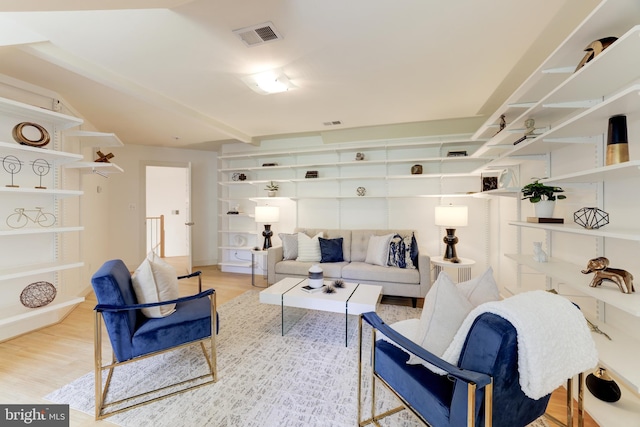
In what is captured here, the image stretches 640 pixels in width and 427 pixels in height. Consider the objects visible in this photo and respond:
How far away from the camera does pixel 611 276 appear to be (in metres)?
1.39

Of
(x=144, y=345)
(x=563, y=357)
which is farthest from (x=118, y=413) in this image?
(x=563, y=357)

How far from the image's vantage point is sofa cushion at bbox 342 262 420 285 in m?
3.26

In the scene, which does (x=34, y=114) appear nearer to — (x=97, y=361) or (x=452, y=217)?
(x=97, y=361)

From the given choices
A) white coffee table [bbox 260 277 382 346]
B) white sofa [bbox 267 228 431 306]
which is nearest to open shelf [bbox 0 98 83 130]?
white coffee table [bbox 260 277 382 346]

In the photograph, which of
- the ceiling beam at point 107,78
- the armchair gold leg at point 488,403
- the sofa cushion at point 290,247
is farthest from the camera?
the sofa cushion at point 290,247

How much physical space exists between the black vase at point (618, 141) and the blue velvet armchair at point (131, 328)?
2.49 metres

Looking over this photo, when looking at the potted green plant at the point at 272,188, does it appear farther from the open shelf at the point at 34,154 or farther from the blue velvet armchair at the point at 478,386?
the blue velvet armchair at the point at 478,386

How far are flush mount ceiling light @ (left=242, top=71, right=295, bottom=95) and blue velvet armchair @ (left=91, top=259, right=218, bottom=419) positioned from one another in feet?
6.42

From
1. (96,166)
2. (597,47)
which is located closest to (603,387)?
(597,47)

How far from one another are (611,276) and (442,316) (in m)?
1.04

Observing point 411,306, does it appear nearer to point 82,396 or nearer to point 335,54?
point 335,54

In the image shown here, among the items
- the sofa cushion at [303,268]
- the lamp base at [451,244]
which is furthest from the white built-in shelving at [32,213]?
the lamp base at [451,244]

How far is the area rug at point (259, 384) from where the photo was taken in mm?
1545

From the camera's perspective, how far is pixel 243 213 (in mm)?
5031
